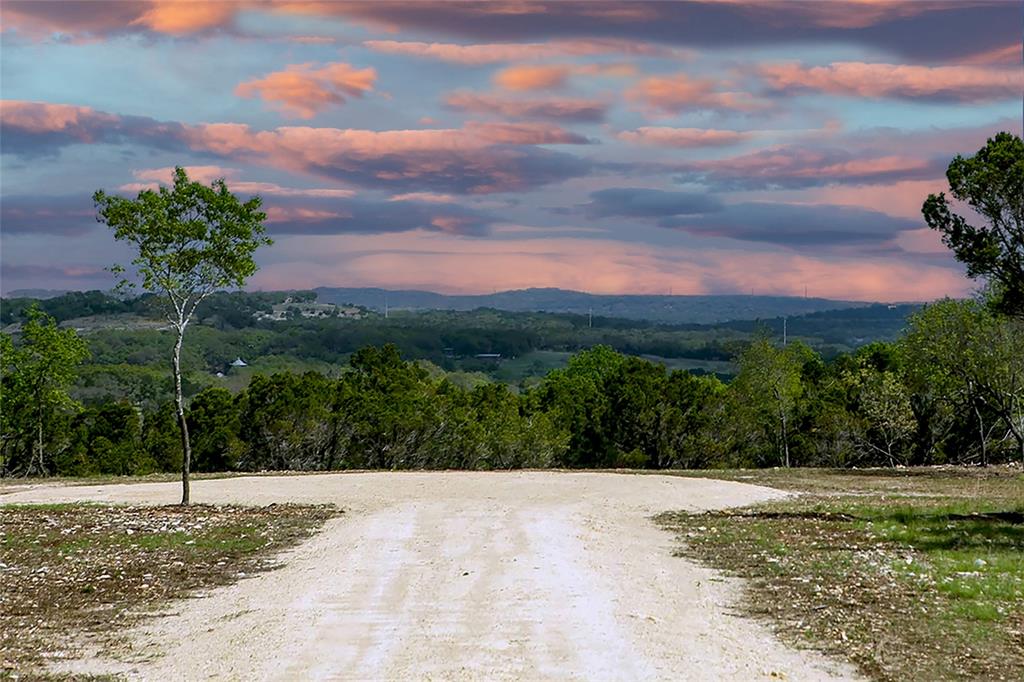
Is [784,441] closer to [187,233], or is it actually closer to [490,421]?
[490,421]

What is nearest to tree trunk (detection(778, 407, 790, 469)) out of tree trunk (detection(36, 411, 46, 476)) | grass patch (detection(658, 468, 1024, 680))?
grass patch (detection(658, 468, 1024, 680))

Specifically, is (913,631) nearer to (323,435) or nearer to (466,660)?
(466,660)

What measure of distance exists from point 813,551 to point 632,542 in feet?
16.6

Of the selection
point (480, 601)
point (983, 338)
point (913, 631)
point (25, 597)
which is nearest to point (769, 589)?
point (913, 631)

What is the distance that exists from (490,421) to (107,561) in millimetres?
55622

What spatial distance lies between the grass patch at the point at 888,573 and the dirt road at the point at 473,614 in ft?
3.50

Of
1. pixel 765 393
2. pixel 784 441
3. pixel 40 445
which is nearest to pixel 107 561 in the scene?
pixel 40 445

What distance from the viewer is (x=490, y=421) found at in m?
80.2

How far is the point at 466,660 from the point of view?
1479 cm

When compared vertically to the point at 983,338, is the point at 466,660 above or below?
below

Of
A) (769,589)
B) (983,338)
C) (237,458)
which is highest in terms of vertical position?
(983,338)

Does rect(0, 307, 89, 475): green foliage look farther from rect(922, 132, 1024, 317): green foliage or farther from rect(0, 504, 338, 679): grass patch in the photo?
rect(922, 132, 1024, 317): green foliage

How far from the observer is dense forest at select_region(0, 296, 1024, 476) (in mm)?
71750

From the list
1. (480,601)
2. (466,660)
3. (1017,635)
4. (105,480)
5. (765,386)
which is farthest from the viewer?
(765,386)
